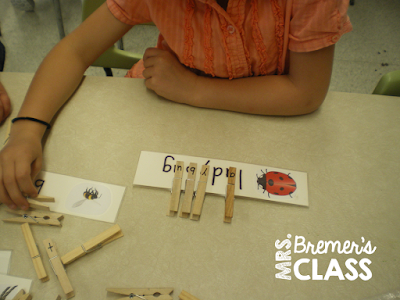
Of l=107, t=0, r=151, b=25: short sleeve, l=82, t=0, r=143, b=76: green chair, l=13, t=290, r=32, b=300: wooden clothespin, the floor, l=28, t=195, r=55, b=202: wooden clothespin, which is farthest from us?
the floor

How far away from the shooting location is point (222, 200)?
579 millimetres

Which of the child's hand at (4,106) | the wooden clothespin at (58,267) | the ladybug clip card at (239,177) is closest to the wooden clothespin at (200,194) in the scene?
the ladybug clip card at (239,177)

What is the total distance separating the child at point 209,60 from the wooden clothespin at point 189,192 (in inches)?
7.6

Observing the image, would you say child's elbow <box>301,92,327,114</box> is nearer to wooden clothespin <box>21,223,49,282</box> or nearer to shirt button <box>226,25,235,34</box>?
shirt button <box>226,25,235,34</box>

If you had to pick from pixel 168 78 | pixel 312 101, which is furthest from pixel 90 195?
pixel 312 101

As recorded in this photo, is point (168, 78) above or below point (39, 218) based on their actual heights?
above

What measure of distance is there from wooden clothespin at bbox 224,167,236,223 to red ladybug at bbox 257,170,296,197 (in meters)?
0.06

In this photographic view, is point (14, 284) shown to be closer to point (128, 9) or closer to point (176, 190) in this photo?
point (176, 190)

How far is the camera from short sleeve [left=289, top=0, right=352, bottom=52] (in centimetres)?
49

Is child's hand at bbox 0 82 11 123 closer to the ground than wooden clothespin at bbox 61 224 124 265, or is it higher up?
higher up

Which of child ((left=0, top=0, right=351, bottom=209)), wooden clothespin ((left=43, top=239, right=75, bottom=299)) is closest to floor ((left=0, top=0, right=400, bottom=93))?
child ((left=0, top=0, right=351, bottom=209))

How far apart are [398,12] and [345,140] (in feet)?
6.43

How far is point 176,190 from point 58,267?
27 centimetres

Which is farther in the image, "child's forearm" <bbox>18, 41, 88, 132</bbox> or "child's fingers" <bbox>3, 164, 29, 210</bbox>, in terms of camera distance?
"child's forearm" <bbox>18, 41, 88, 132</bbox>
